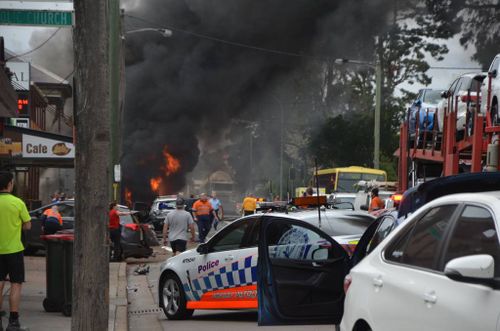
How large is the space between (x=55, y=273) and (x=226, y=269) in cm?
205

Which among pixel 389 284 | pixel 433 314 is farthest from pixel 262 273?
pixel 433 314

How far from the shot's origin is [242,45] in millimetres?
36688

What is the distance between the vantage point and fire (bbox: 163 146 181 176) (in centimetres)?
4172

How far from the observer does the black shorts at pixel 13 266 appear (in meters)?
9.70

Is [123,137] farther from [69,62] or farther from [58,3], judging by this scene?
[58,3]

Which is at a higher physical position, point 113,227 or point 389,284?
point 389,284

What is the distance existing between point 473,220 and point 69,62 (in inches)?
2238

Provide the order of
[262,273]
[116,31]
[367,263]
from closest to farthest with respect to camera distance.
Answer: [367,263] → [262,273] → [116,31]

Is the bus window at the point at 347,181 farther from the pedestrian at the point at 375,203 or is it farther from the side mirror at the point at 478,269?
the side mirror at the point at 478,269

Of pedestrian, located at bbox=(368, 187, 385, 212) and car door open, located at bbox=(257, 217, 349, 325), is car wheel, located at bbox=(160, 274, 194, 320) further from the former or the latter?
pedestrian, located at bbox=(368, 187, 385, 212)

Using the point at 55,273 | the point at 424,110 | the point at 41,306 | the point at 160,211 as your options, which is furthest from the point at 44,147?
the point at 55,273

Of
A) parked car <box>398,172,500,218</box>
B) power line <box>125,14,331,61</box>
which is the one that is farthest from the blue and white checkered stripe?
power line <box>125,14,331,61</box>

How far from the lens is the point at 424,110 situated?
687 inches

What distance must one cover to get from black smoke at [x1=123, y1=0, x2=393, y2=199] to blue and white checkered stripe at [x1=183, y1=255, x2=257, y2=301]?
21.4 meters
